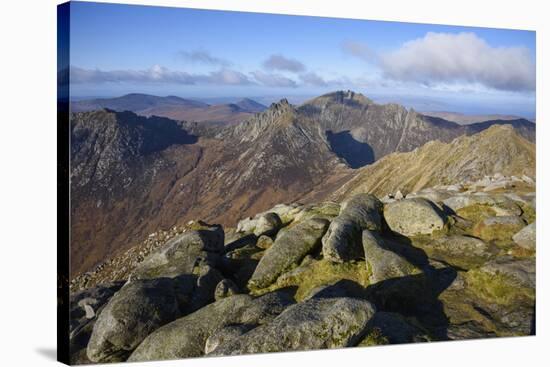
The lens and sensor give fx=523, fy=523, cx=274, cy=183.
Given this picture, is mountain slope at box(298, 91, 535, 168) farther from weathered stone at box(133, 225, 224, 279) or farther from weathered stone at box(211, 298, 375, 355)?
weathered stone at box(211, 298, 375, 355)

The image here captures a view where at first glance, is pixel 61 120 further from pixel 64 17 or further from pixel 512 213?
pixel 512 213

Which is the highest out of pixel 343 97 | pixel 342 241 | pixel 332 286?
pixel 343 97

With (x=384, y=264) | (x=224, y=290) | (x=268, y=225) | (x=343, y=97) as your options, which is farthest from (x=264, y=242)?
(x=343, y=97)

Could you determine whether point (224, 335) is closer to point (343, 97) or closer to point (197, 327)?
point (197, 327)

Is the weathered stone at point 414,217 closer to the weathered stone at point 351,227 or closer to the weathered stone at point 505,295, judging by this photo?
the weathered stone at point 351,227

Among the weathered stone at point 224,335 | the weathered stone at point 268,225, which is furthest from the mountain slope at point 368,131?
the weathered stone at point 224,335

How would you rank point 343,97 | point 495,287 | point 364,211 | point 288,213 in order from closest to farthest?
point 495,287
point 364,211
point 288,213
point 343,97

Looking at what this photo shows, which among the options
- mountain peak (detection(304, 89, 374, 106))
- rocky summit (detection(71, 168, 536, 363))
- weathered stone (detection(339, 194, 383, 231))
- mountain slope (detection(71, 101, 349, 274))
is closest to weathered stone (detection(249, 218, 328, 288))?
rocky summit (detection(71, 168, 536, 363))
